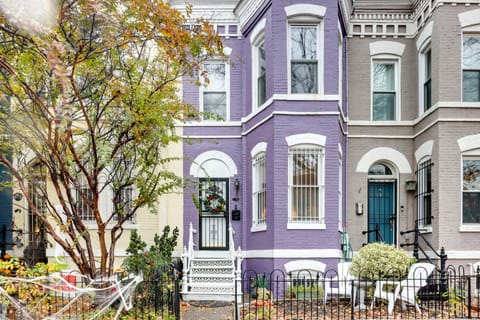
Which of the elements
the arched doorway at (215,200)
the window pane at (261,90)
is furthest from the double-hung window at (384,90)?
the arched doorway at (215,200)

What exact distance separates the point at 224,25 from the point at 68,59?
23.2ft

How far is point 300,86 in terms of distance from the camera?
11.1 m

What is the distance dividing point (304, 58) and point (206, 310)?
6.36 m

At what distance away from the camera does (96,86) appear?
759cm

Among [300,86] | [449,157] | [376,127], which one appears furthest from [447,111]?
[300,86]

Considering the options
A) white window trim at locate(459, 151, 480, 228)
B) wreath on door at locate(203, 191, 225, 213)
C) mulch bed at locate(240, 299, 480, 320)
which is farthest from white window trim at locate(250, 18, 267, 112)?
mulch bed at locate(240, 299, 480, 320)

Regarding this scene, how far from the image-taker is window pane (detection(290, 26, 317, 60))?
1106cm

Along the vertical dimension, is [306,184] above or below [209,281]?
above

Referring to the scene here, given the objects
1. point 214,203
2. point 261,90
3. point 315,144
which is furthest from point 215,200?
point 315,144

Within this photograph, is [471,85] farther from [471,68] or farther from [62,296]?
[62,296]

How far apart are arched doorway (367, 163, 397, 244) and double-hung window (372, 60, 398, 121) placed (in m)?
1.47

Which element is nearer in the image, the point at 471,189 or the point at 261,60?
the point at 471,189

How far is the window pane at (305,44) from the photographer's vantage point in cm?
1106

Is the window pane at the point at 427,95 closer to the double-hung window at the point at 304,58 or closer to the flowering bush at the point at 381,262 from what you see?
the double-hung window at the point at 304,58
